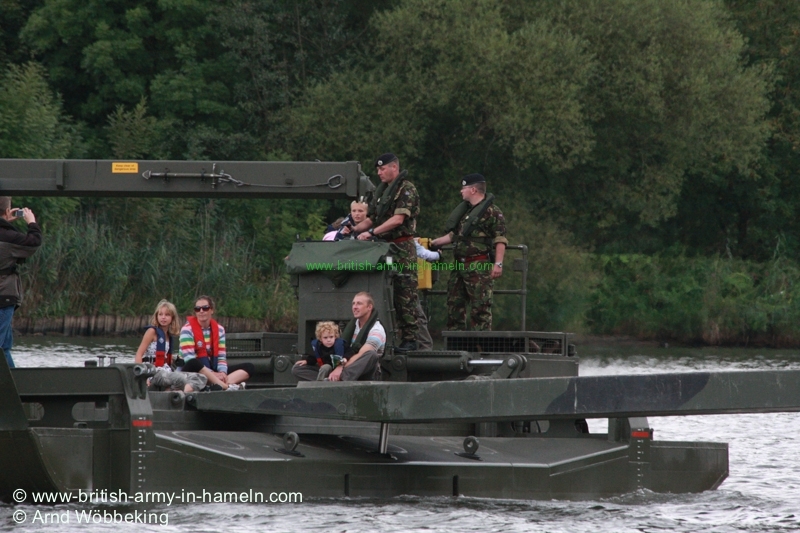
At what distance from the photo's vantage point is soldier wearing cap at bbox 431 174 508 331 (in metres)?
14.2

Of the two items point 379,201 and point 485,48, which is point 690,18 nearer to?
point 485,48

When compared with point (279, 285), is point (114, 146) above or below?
above

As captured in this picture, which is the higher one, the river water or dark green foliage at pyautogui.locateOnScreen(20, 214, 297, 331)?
dark green foliage at pyautogui.locateOnScreen(20, 214, 297, 331)

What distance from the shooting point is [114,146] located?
40.9m

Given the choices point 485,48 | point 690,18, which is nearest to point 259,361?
point 485,48

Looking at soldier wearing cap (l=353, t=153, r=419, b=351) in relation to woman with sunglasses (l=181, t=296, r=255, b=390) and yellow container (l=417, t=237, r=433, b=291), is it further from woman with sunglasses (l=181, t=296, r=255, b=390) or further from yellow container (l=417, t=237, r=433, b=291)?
woman with sunglasses (l=181, t=296, r=255, b=390)

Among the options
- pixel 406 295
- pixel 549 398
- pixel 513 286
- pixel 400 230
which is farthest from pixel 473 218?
pixel 513 286

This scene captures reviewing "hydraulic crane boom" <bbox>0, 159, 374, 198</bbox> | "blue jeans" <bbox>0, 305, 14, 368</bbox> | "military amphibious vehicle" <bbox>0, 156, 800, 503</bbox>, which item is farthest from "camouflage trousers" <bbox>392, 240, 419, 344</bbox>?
"blue jeans" <bbox>0, 305, 14, 368</bbox>

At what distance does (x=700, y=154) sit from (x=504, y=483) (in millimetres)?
34855

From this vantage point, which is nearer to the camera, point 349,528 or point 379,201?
point 349,528

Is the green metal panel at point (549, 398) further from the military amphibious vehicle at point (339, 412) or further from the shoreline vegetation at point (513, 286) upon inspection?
Answer: the shoreline vegetation at point (513, 286)

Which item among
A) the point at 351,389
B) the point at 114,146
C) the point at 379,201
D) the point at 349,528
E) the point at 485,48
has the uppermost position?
the point at 485,48

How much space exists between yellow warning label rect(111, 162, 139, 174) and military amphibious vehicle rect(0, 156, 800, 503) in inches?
0.5

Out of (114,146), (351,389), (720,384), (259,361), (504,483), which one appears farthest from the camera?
(114,146)
